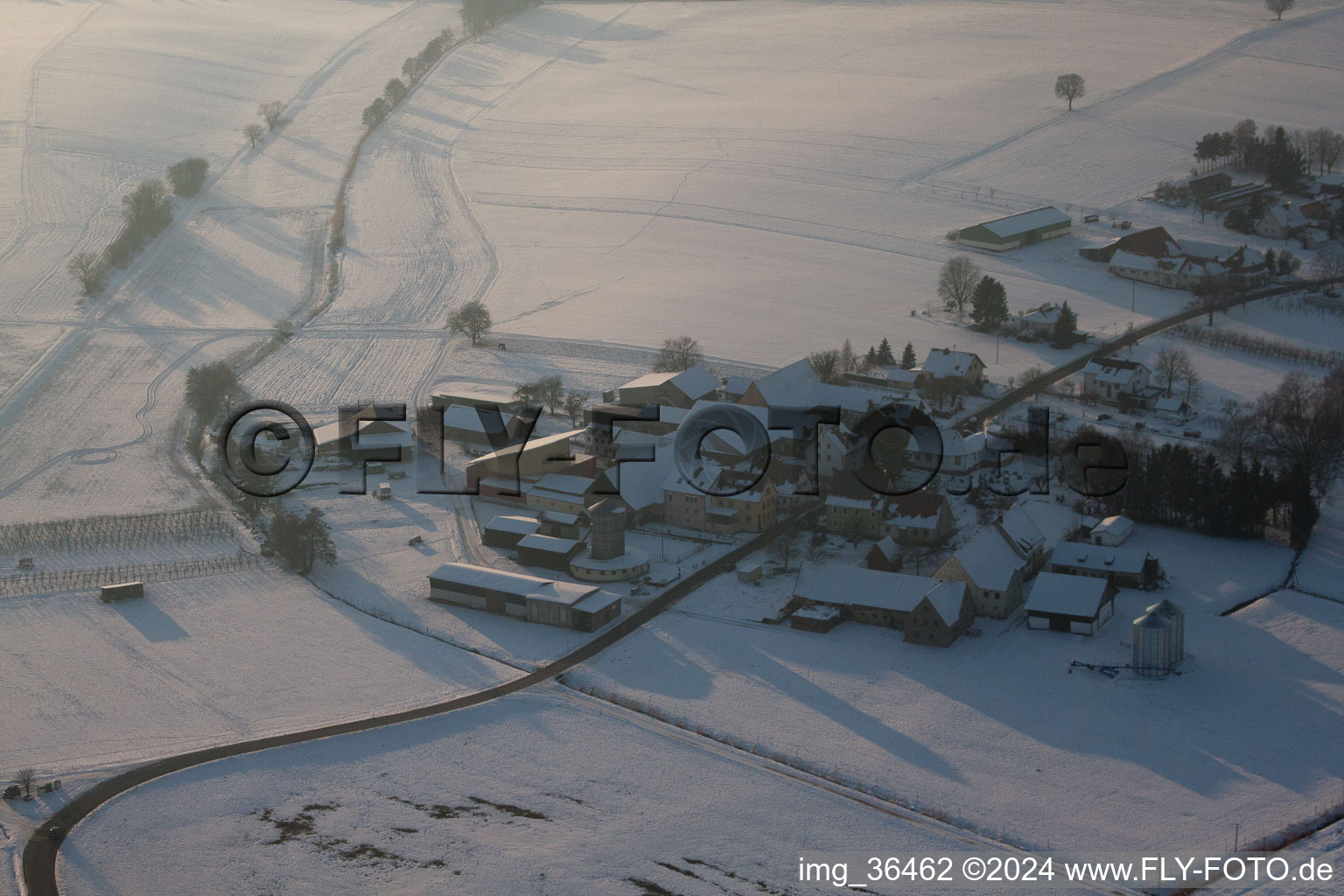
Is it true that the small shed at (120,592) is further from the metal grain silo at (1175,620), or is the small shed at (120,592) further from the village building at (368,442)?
the metal grain silo at (1175,620)

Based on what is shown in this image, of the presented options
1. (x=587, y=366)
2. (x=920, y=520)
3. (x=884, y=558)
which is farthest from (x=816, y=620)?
(x=587, y=366)

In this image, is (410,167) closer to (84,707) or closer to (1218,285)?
(1218,285)

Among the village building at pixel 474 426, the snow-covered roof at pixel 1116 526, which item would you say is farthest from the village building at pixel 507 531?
the snow-covered roof at pixel 1116 526

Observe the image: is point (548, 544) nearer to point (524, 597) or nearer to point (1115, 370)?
point (524, 597)

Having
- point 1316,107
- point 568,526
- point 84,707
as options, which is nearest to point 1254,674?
point 568,526

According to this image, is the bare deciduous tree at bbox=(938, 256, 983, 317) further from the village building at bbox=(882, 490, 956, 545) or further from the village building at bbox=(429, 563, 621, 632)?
the village building at bbox=(429, 563, 621, 632)

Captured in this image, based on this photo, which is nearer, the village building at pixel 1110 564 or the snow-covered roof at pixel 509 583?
the snow-covered roof at pixel 509 583

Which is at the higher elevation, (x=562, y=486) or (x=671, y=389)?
(x=671, y=389)

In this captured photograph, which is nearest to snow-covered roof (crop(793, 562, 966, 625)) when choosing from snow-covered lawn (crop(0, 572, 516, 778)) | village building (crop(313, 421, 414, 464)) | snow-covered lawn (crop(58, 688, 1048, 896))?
snow-covered lawn (crop(58, 688, 1048, 896))
